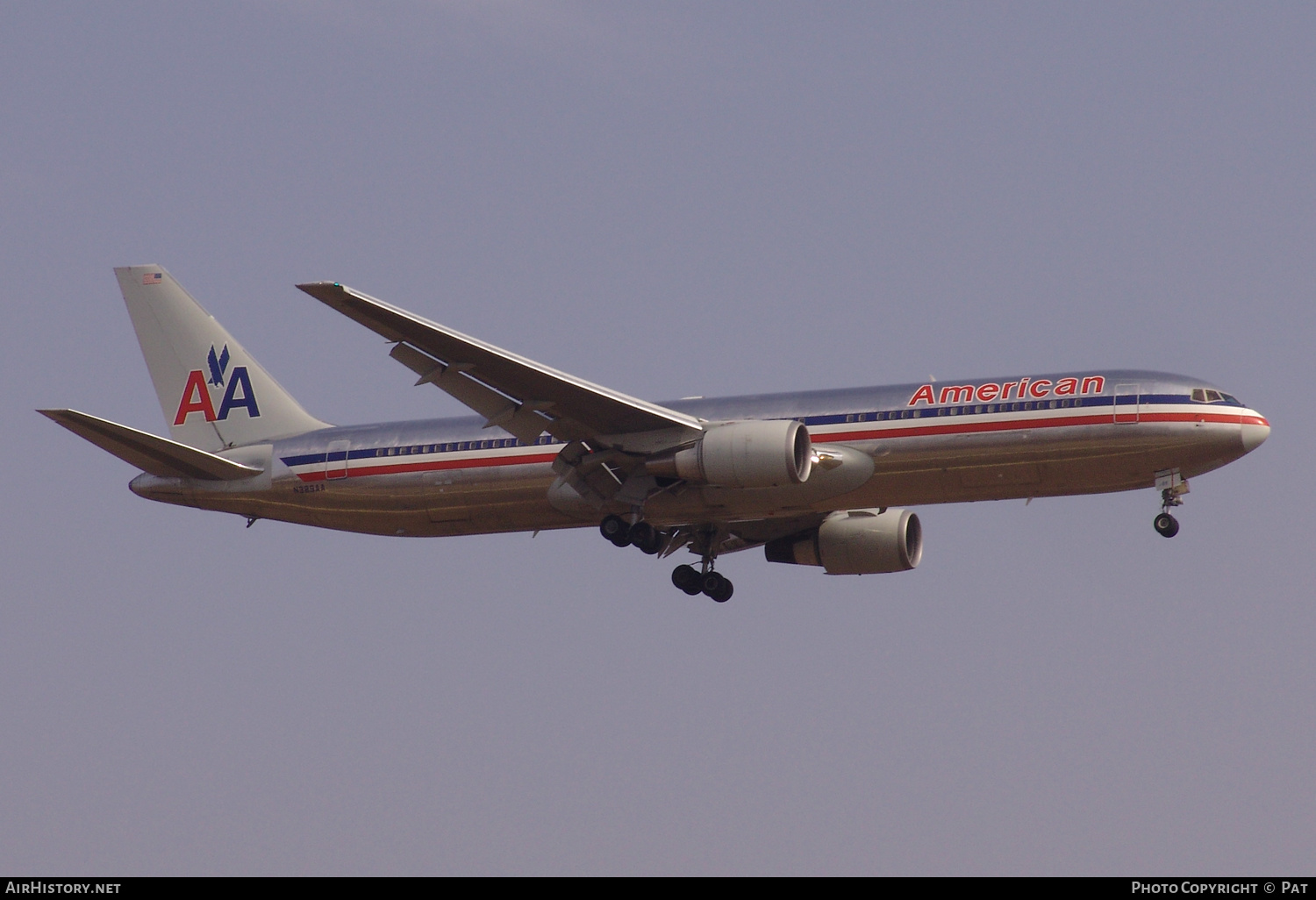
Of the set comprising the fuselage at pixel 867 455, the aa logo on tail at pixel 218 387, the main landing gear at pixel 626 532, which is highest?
the aa logo on tail at pixel 218 387

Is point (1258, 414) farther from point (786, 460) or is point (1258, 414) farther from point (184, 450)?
point (184, 450)

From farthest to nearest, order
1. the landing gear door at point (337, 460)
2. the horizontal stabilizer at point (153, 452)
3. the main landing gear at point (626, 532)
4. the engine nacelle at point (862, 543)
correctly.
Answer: the engine nacelle at point (862, 543)
the landing gear door at point (337, 460)
the main landing gear at point (626, 532)
the horizontal stabilizer at point (153, 452)

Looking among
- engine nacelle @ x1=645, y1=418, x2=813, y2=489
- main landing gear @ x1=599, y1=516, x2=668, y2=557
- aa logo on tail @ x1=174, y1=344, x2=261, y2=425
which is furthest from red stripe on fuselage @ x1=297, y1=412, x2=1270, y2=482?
aa logo on tail @ x1=174, y1=344, x2=261, y2=425

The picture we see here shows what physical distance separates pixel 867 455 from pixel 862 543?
6.58 meters

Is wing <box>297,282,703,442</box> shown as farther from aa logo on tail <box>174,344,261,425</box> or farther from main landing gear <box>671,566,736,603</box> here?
aa logo on tail <box>174,344,261,425</box>

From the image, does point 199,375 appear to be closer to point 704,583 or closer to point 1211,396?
point 704,583

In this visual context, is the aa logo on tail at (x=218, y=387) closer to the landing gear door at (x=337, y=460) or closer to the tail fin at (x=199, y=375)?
the tail fin at (x=199, y=375)

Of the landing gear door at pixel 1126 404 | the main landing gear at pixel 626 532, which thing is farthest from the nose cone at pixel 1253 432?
the main landing gear at pixel 626 532

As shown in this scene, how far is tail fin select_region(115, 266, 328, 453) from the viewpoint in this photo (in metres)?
43.9

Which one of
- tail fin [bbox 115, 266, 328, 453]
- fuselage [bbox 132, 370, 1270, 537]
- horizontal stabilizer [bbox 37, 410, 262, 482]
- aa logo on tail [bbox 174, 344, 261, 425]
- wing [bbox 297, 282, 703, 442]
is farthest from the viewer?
aa logo on tail [bbox 174, 344, 261, 425]

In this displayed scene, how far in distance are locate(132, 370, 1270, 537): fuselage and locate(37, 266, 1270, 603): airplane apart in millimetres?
45

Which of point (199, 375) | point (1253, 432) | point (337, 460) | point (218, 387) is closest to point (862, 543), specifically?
point (1253, 432)

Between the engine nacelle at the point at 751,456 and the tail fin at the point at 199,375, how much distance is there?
11.9 meters

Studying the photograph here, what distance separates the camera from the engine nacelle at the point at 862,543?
42781mm
